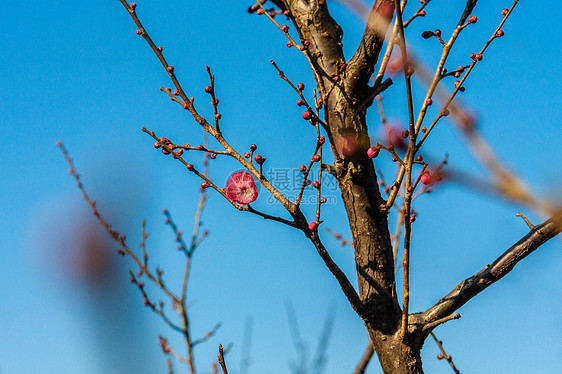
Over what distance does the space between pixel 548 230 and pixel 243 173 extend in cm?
145

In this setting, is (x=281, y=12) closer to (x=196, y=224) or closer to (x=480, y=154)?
(x=196, y=224)

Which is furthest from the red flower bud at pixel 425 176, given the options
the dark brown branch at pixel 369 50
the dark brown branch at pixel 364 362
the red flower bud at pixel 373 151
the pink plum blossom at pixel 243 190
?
the dark brown branch at pixel 364 362

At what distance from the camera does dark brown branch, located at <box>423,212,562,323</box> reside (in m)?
2.04

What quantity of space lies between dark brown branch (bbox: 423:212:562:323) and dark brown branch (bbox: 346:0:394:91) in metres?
0.99

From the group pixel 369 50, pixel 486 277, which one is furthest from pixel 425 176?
pixel 369 50

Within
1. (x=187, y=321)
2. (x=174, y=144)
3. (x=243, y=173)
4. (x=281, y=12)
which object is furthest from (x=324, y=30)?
(x=187, y=321)

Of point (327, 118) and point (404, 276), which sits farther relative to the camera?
point (327, 118)

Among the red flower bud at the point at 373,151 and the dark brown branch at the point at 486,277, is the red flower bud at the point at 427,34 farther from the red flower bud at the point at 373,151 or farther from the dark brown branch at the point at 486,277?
the dark brown branch at the point at 486,277

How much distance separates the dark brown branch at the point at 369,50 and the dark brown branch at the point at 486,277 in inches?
Answer: 39.1

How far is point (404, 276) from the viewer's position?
71.8 inches

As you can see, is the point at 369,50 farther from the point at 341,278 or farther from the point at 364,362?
the point at 364,362

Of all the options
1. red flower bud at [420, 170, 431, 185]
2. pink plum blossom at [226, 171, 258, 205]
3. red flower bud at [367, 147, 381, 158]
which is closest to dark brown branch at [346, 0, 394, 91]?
red flower bud at [367, 147, 381, 158]

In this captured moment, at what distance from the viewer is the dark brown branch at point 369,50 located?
2305 millimetres

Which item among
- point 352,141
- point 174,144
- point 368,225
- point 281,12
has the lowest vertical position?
point 368,225
